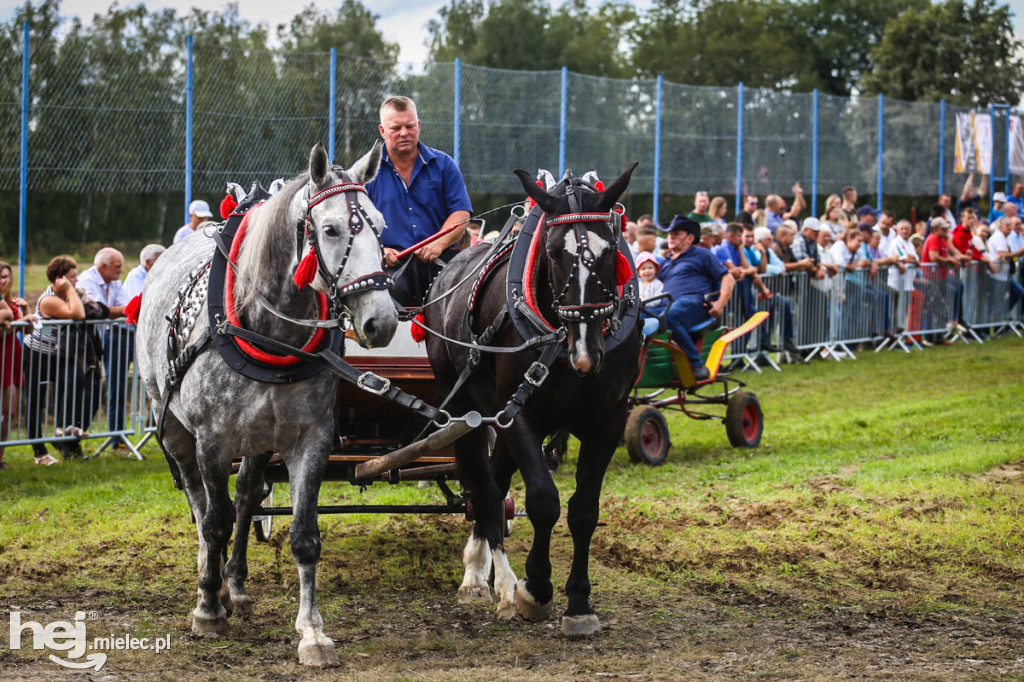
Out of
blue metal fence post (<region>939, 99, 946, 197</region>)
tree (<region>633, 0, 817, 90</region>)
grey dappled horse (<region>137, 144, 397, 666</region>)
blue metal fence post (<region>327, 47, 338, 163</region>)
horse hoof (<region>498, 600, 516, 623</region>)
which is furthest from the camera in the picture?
tree (<region>633, 0, 817, 90</region>)

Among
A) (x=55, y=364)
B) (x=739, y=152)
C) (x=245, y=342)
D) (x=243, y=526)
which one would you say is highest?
(x=739, y=152)

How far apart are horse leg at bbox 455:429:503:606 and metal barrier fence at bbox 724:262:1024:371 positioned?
8486 mm

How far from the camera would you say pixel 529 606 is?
16.9ft

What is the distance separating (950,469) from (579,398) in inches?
173

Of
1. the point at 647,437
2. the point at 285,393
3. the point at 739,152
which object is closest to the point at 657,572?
the point at 285,393

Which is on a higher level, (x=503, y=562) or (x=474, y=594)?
(x=503, y=562)

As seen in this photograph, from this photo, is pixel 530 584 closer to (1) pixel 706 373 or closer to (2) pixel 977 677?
(2) pixel 977 677

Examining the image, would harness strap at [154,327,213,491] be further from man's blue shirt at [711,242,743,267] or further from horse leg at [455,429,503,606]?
man's blue shirt at [711,242,743,267]

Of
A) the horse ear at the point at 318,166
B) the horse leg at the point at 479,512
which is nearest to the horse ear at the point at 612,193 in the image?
the horse ear at the point at 318,166

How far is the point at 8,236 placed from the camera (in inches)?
583

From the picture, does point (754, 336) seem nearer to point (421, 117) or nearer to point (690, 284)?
point (421, 117)

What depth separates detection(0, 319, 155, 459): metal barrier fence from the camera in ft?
29.8

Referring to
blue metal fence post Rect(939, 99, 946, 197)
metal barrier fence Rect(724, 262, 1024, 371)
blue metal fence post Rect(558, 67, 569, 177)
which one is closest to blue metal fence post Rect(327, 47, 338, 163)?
blue metal fence post Rect(558, 67, 569, 177)

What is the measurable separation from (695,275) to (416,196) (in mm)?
4242
